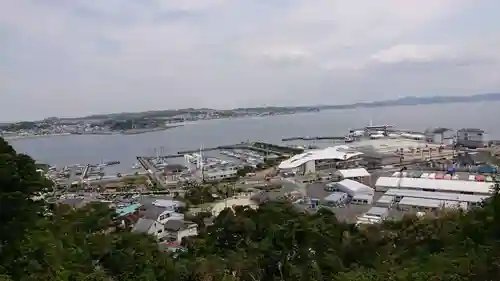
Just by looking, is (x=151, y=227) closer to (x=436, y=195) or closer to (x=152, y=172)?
(x=436, y=195)

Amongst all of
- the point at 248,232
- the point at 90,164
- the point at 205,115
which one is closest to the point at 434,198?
the point at 248,232

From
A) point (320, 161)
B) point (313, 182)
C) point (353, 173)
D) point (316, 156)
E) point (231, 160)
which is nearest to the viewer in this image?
point (313, 182)

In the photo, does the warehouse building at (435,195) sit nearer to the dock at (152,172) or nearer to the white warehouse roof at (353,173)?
the white warehouse roof at (353,173)

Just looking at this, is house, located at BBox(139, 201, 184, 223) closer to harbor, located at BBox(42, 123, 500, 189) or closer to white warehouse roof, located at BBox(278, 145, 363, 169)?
harbor, located at BBox(42, 123, 500, 189)

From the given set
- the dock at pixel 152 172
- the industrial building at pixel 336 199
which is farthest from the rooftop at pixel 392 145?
the industrial building at pixel 336 199

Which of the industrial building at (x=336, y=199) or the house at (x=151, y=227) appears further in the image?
the industrial building at (x=336, y=199)

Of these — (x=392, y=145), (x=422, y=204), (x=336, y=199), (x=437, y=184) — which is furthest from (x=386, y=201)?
(x=392, y=145)

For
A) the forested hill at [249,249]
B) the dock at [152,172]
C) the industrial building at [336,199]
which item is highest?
the forested hill at [249,249]

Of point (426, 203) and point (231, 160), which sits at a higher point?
point (426, 203)
